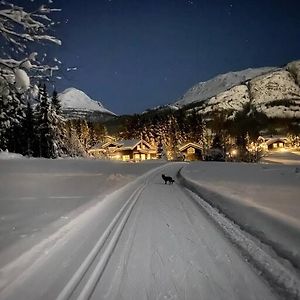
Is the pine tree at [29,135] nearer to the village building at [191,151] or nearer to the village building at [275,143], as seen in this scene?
the village building at [191,151]

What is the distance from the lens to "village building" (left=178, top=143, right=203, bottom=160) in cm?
10869

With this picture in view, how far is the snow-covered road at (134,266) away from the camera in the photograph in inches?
229

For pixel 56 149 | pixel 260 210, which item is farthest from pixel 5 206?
pixel 56 149

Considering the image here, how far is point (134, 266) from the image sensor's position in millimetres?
7129

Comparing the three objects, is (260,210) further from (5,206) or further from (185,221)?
(5,206)

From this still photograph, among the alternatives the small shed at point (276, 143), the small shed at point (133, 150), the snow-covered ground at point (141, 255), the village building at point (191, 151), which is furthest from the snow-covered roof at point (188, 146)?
the snow-covered ground at point (141, 255)

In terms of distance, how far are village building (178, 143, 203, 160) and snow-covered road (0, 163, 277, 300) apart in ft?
321

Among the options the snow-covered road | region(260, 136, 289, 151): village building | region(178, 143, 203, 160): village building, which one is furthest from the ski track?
region(260, 136, 289, 151): village building

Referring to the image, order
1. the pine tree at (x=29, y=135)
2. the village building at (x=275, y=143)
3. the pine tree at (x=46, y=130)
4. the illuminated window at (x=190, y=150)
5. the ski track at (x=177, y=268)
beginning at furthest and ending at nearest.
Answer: the village building at (x=275, y=143)
the illuminated window at (x=190, y=150)
the pine tree at (x=29, y=135)
the pine tree at (x=46, y=130)
the ski track at (x=177, y=268)

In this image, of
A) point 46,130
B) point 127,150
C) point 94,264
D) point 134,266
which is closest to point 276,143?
point 127,150

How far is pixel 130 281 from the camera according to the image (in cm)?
631

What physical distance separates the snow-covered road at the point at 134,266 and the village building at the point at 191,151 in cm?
9771

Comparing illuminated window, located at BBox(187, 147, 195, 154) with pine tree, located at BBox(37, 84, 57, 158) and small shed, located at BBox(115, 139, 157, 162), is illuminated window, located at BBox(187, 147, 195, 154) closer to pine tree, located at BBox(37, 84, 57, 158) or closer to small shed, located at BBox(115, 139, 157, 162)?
small shed, located at BBox(115, 139, 157, 162)

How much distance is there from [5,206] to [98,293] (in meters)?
10.0
